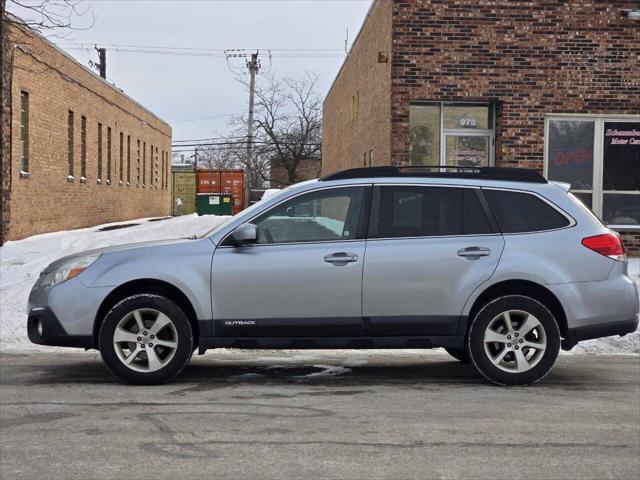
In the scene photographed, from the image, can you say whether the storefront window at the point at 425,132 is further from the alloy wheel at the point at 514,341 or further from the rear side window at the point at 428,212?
the alloy wheel at the point at 514,341

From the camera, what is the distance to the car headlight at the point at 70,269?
738 centimetres

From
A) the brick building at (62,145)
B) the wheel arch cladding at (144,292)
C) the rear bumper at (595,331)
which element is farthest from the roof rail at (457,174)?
the brick building at (62,145)

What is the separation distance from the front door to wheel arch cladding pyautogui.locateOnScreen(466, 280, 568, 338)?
1.04 metres

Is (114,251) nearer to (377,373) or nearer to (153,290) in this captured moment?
(153,290)

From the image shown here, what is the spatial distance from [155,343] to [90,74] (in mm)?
24787

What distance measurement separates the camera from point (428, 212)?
7.59 metres

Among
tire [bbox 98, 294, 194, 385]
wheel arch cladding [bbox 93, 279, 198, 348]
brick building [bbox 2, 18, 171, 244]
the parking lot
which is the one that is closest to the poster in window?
the parking lot

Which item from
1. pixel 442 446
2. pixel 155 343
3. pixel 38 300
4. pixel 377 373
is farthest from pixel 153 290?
pixel 442 446

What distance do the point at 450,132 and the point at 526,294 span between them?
36.1 ft

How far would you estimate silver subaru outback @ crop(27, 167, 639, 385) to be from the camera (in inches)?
287

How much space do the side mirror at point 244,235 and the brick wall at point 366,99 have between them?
1115cm

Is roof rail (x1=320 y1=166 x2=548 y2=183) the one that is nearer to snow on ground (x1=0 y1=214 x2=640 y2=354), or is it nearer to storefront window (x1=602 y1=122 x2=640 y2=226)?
snow on ground (x1=0 y1=214 x2=640 y2=354)

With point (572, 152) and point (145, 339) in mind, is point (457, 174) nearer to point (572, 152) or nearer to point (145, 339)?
point (145, 339)

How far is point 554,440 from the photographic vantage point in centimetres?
558
